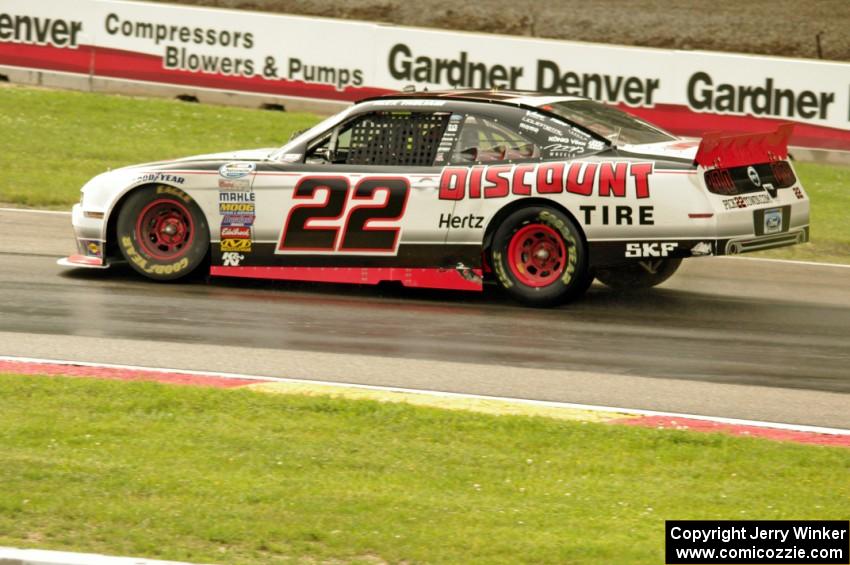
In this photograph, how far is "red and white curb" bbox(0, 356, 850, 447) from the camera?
23.2 feet

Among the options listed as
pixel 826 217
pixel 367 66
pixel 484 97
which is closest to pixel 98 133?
pixel 367 66

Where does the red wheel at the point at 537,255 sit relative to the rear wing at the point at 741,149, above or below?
below

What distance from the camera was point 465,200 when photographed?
33.5 feet

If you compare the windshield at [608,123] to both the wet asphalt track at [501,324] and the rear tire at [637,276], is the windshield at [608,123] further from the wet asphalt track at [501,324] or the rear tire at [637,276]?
the wet asphalt track at [501,324]

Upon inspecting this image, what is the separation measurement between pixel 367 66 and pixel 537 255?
37.9ft

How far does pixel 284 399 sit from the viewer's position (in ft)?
23.9

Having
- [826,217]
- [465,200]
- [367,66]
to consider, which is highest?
[367,66]

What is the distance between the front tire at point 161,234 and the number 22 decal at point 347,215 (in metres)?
0.79

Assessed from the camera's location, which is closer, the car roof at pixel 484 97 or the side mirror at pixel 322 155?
the car roof at pixel 484 97

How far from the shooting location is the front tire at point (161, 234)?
1093 centimetres

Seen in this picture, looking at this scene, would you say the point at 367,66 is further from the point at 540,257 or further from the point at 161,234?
the point at 540,257

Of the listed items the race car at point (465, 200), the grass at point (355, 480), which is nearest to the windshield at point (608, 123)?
the race car at point (465, 200)

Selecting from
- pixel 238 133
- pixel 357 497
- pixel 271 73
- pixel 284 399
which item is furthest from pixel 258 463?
pixel 271 73

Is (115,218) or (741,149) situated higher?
(741,149)
